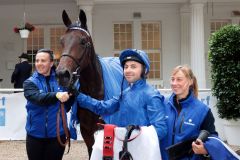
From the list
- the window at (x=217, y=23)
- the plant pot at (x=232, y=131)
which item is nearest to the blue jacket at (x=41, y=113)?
the plant pot at (x=232, y=131)

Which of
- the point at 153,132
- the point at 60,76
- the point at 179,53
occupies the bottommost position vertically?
the point at 153,132

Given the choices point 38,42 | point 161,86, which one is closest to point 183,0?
point 161,86

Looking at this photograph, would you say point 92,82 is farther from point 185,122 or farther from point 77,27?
point 185,122

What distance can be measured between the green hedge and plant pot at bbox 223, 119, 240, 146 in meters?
0.14

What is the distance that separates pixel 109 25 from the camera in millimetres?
15398

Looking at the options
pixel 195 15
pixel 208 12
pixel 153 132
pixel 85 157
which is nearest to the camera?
pixel 153 132

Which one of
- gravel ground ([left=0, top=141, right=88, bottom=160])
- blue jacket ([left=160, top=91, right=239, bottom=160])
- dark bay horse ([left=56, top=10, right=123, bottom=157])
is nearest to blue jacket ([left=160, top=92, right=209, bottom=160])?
blue jacket ([left=160, top=91, right=239, bottom=160])

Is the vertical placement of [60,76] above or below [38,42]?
below

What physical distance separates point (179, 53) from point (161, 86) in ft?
4.33

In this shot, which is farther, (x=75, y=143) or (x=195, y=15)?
(x=195, y=15)

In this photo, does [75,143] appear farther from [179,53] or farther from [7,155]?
[179,53]

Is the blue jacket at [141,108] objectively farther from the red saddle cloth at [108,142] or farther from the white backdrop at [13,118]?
the white backdrop at [13,118]

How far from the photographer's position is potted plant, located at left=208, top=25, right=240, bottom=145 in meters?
8.73

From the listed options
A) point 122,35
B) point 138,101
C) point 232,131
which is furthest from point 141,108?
point 122,35
